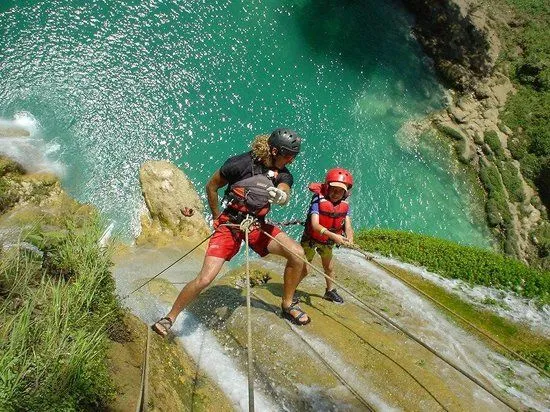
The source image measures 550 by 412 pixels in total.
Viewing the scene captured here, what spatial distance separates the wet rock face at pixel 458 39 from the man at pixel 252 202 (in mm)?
17373

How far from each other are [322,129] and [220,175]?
37.6 ft

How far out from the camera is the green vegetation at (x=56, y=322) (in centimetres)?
413

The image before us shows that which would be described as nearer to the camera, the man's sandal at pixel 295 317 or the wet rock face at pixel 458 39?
the man's sandal at pixel 295 317

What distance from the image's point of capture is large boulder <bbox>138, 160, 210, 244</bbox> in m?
12.8

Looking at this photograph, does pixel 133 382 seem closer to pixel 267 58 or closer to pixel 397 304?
pixel 397 304

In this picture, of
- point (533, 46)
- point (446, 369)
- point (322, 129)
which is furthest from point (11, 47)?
point (533, 46)

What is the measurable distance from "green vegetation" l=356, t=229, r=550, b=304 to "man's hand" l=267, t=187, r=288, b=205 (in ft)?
26.1

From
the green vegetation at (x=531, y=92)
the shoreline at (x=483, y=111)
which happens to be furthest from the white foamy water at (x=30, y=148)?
the green vegetation at (x=531, y=92)

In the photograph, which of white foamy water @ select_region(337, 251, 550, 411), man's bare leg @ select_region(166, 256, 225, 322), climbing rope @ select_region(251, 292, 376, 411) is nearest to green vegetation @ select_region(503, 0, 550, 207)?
white foamy water @ select_region(337, 251, 550, 411)

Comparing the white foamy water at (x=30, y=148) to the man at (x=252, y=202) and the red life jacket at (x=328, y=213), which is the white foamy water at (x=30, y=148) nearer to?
the man at (x=252, y=202)

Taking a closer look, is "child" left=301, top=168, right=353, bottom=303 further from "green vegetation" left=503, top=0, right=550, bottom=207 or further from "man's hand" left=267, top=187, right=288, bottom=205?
"green vegetation" left=503, top=0, right=550, bottom=207

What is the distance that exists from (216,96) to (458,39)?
41.3 ft

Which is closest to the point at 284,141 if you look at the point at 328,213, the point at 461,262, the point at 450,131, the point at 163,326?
the point at 328,213

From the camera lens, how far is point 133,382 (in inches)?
206
